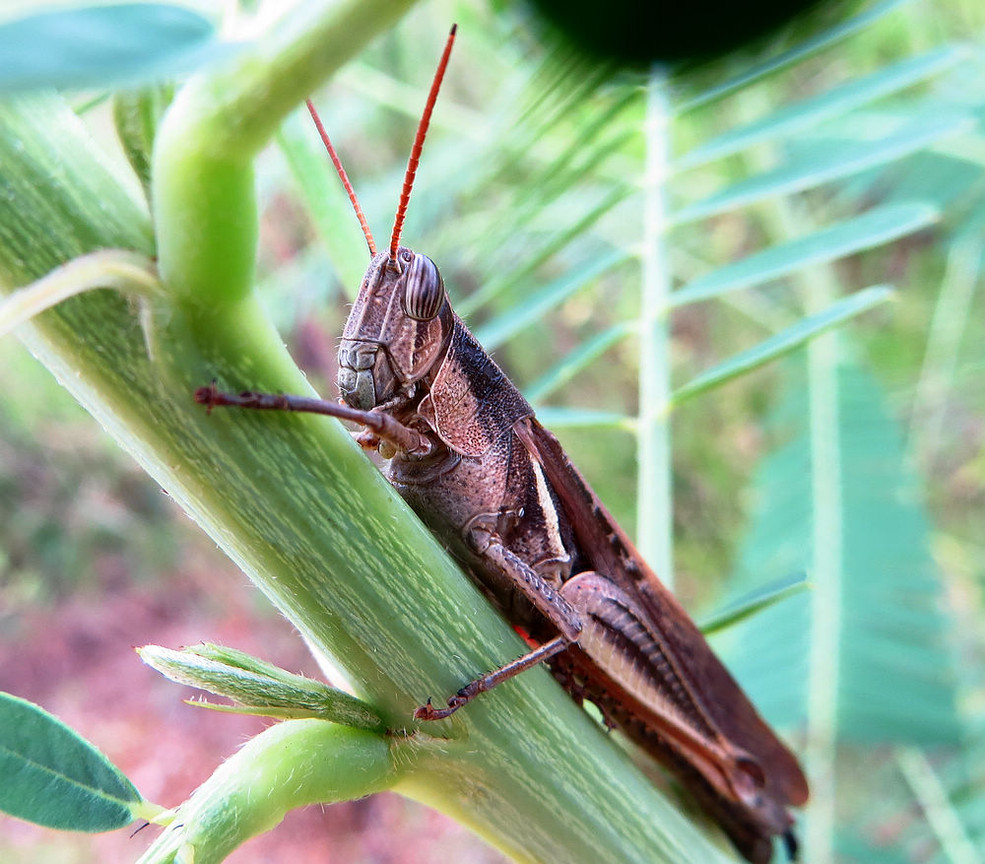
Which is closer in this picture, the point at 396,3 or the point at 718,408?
the point at 396,3

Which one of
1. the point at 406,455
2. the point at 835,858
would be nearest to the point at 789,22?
the point at 406,455

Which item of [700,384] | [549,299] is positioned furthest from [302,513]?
[549,299]

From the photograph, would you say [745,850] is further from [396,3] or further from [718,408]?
[718,408]

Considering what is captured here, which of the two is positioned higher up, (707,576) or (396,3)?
(396,3)

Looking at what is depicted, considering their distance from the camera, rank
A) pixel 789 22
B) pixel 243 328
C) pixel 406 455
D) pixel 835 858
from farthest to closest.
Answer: pixel 835 858, pixel 406 455, pixel 243 328, pixel 789 22

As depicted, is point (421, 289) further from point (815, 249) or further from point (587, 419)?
point (815, 249)

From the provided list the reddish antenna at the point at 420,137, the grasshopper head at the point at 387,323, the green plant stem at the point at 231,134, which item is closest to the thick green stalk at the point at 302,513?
the green plant stem at the point at 231,134
